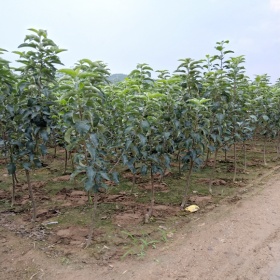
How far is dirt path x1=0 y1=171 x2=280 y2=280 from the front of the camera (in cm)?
324

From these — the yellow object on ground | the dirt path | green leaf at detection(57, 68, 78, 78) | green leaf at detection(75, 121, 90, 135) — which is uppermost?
green leaf at detection(57, 68, 78, 78)

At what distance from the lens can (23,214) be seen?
4.71 m

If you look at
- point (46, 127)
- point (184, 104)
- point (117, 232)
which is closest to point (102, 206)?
point (117, 232)

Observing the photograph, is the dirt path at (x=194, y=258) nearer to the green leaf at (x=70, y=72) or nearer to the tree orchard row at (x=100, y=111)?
the tree orchard row at (x=100, y=111)

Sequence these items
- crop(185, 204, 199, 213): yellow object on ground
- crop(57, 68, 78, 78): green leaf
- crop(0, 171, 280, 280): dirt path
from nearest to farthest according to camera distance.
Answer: crop(57, 68, 78, 78): green leaf < crop(0, 171, 280, 280): dirt path < crop(185, 204, 199, 213): yellow object on ground

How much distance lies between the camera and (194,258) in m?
3.53

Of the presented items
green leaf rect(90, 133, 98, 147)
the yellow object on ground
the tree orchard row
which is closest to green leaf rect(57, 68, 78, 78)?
the tree orchard row

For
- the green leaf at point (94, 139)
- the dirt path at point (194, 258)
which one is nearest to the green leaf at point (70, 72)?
the green leaf at point (94, 139)

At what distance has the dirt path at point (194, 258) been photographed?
3.24 m

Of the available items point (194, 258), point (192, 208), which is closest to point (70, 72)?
point (194, 258)

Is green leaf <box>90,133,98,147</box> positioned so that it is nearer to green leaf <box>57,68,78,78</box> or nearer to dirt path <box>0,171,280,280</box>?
green leaf <box>57,68,78,78</box>

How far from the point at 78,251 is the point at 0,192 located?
2.74m

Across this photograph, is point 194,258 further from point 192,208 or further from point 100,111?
point 100,111

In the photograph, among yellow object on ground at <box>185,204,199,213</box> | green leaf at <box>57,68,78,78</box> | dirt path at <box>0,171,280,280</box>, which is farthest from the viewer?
yellow object on ground at <box>185,204,199,213</box>
